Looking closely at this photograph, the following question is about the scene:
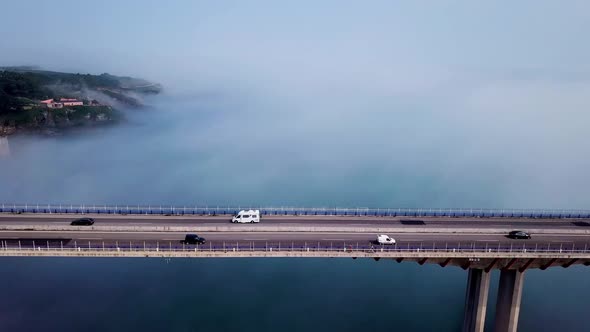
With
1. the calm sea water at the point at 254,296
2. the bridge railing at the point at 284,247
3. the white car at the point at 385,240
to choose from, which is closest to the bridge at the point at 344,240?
the bridge railing at the point at 284,247

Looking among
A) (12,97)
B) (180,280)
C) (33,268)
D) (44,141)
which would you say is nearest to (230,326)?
(180,280)

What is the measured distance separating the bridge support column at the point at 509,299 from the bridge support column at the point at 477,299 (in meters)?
1.62

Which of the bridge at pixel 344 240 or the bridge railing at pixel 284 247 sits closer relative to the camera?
the bridge railing at pixel 284 247

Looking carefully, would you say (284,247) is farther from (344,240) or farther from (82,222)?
(82,222)

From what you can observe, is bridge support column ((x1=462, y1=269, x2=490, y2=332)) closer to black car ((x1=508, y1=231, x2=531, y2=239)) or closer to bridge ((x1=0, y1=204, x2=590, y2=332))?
bridge ((x1=0, y1=204, x2=590, y2=332))

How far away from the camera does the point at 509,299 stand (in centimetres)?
4478

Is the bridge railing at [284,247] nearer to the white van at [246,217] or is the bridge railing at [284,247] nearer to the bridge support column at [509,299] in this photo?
the bridge support column at [509,299]

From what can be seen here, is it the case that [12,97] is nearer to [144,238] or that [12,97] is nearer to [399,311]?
[144,238]

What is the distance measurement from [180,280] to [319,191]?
49.1 m

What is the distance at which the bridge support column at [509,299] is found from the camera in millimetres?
44031

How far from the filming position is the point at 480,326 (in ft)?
151

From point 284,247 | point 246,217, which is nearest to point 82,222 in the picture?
point 246,217

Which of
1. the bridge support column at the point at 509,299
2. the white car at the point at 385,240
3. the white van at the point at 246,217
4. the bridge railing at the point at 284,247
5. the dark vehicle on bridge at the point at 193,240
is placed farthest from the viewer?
the white van at the point at 246,217

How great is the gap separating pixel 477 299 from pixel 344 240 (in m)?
14.9
